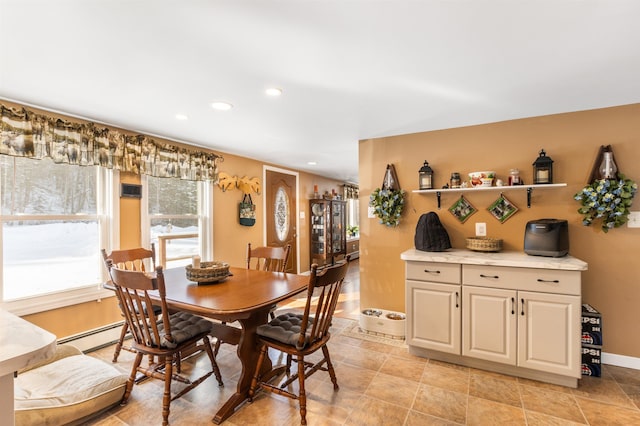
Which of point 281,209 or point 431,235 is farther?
point 281,209

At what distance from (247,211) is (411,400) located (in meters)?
3.24

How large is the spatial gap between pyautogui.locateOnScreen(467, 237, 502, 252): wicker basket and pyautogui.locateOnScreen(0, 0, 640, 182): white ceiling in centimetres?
112

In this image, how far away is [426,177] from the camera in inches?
123

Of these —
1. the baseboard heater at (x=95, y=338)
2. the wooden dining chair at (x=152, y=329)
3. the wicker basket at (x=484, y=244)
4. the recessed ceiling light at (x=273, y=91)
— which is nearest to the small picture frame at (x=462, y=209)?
the wicker basket at (x=484, y=244)

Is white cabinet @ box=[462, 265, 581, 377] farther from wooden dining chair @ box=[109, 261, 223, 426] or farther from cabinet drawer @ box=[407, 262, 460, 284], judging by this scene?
wooden dining chair @ box=[109, 261, 223, 426]

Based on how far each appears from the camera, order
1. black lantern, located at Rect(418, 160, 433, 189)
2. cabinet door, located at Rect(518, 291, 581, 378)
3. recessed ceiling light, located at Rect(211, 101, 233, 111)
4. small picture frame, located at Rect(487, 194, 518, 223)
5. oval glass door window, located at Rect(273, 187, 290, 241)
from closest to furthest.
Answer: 1. cabinet door, located at Rect(518, 291, 581, 378)
2. recessed ceiling light, located at Rect(211, 101, 233, 111)
3. small picture frame, located at Rect(487, 194, 518, 223)
4. black lantern, located at Rect(418, 160, 433, 189)
5. oval glass door window, located at Rect(273, 187, 290, 241)

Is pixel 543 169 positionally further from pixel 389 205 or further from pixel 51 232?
pixel 51 232

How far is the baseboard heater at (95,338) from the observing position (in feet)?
8.84

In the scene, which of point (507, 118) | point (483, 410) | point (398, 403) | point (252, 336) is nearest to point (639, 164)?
point (507, 118)

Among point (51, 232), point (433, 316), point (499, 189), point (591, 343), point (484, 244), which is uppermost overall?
point (499, 189)

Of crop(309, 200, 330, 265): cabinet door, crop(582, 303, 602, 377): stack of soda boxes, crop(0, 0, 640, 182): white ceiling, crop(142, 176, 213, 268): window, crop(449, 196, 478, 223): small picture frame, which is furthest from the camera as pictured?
crop(309, 200, 330, 265): cabinet door

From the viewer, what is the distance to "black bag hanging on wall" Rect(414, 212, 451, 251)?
2859 mm

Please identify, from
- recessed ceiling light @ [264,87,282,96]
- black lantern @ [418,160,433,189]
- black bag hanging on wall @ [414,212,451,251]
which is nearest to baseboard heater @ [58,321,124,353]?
recessed ceiling light @ [264,87,282,96]

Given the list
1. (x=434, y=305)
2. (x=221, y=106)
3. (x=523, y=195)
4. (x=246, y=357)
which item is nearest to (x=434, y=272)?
(x=434, y=305)
